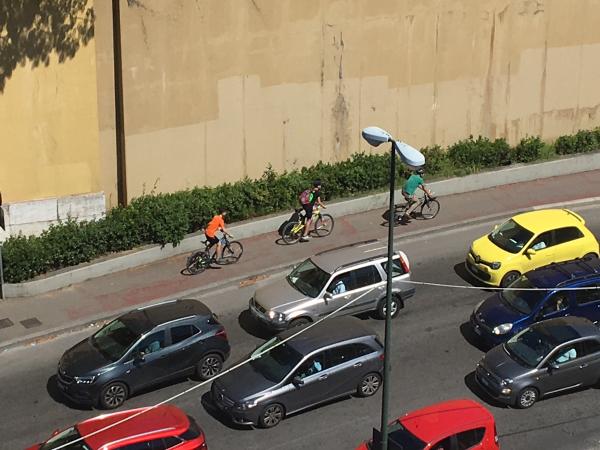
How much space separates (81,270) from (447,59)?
1353 cm

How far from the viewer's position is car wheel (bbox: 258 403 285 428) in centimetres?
2042

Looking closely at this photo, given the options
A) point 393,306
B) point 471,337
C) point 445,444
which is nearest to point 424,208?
point 393,306

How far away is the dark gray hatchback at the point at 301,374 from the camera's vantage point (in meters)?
20.5

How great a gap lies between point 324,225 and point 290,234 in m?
1.08

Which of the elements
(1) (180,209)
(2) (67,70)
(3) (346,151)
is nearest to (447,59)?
(3) (346,151)

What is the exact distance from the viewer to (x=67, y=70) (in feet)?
86.8

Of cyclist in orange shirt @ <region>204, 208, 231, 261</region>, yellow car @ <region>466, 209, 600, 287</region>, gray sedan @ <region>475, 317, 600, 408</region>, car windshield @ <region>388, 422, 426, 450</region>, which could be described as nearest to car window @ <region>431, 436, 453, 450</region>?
car windshield @ <region>388, 422, 426, 450</region>

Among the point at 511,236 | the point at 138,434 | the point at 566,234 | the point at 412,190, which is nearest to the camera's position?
the point at 138,434

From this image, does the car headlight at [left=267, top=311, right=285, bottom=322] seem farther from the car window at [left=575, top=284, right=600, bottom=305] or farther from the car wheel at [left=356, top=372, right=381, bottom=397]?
the car window at [left=575, top=284, right=600, bottom=305]

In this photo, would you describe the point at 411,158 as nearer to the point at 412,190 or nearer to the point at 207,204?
the point at 412,190

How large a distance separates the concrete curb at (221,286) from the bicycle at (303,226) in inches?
49.1

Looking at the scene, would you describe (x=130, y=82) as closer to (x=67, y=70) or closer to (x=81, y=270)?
(x=67, y=70)

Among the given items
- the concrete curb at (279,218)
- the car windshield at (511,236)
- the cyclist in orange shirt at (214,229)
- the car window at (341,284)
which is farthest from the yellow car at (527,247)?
the cyclist in orange shirt at (214,229)

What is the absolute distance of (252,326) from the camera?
24.5 metres
